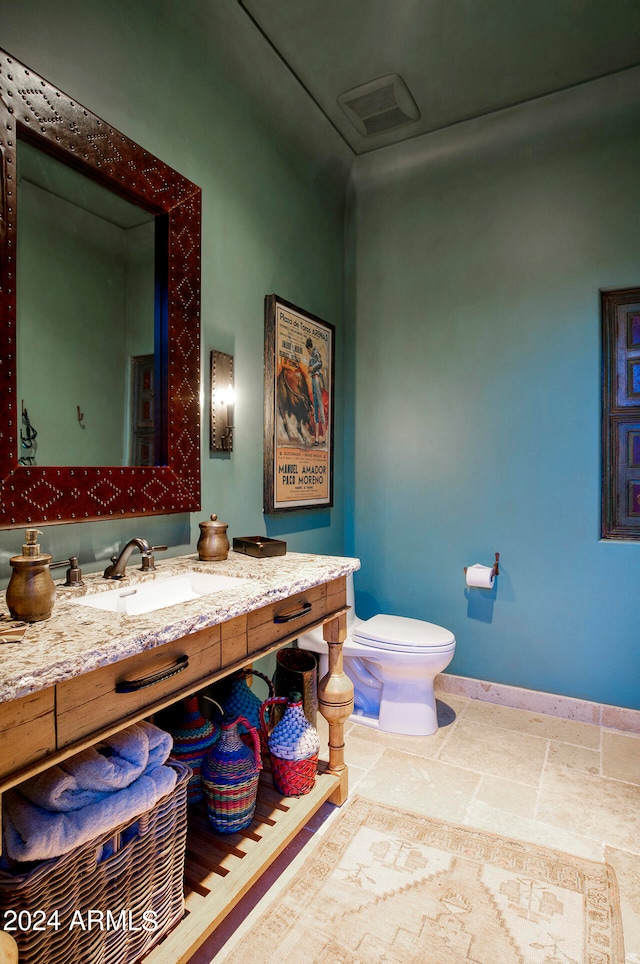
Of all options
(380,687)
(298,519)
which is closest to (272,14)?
(298,519)

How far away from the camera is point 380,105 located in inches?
99.8

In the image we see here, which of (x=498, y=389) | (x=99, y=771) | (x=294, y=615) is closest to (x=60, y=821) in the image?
(x=99, y=771)

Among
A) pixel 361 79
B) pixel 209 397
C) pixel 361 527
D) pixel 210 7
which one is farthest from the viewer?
pixel 361 527

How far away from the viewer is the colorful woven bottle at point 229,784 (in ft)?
4.98

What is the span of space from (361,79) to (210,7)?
732 millimetres

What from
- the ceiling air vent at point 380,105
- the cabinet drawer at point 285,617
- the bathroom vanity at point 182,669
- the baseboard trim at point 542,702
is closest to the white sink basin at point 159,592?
the bathroom vanity at point 182,669

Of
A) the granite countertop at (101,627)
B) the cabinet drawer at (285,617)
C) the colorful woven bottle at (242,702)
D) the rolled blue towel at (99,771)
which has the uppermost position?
the granite countertop at (101,627)

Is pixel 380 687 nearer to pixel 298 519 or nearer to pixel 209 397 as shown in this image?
pixel 298 519

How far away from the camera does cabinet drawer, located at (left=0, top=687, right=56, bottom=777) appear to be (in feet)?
2.62

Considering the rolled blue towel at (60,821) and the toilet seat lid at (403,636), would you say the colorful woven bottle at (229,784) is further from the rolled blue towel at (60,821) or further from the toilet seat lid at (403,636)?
the toilet seat lid at (403,636)

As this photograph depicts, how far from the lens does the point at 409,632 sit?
245 centimetres

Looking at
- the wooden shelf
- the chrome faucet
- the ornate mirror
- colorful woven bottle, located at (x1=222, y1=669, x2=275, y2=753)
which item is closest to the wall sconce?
the ornate mirror

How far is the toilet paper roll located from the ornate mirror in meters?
1.50

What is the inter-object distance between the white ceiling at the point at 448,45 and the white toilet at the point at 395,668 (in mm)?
2441
